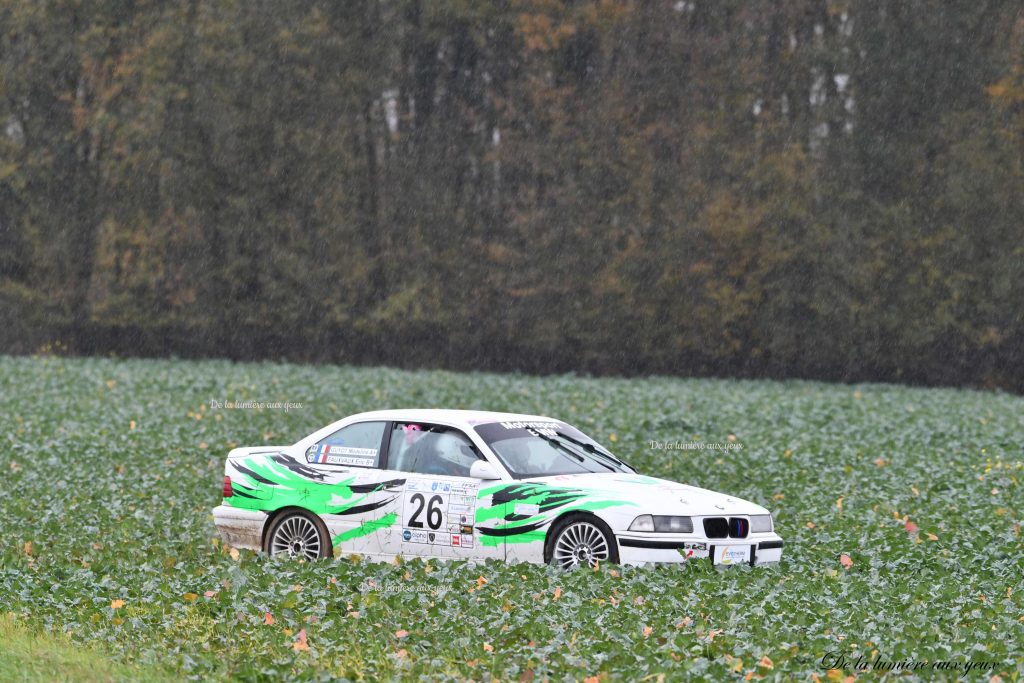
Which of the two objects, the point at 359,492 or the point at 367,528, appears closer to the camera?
the point at 367,528

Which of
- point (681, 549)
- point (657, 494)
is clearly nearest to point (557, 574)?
point (681, 549)

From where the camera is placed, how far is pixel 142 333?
37.8 m

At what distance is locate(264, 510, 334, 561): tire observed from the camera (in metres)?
11.5

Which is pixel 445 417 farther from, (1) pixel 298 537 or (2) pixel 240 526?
(2) pixel 240 526

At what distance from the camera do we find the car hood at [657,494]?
34.1 ft

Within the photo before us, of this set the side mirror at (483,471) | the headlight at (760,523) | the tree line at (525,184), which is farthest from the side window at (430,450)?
the tree line at (525,184)

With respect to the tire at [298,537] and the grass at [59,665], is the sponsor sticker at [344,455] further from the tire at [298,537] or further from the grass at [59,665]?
the grass at [59,665]

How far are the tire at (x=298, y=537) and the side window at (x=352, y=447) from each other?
1.67 feet

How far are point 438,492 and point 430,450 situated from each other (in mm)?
496

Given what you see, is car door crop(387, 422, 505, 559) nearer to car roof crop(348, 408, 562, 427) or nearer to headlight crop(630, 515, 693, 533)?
car roof crop(348, 408, 562, 427)

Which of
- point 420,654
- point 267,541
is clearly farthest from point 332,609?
point 267,541

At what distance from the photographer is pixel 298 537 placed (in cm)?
1159

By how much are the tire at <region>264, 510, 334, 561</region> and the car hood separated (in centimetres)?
190

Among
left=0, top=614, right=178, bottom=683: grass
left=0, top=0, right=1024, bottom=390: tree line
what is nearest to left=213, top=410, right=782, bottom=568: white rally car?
left=0, top=614, right=178, bottom=683: grass
